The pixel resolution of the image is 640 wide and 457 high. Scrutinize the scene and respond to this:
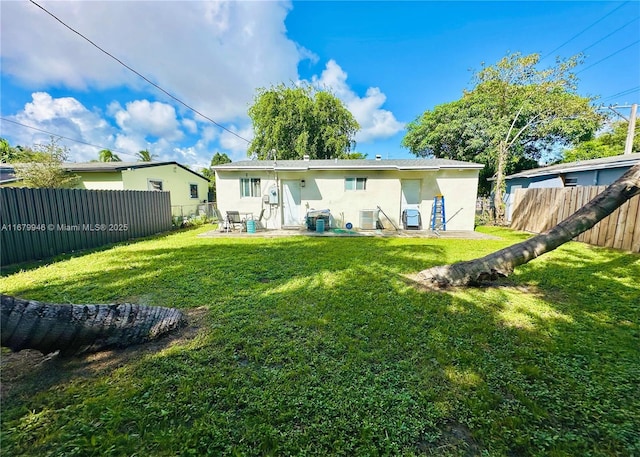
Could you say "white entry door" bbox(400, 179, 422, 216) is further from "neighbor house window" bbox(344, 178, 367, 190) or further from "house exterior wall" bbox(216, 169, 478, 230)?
"neighbor house window" bbox(344, 178, 367, 190)

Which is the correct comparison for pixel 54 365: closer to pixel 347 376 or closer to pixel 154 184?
pixel 347 376

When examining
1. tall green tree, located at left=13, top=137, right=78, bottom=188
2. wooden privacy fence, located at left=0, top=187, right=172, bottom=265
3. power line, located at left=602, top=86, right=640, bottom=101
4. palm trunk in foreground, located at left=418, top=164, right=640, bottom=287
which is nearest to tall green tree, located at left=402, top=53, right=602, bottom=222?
power line, located at left=602, top=86, right=640, bottom=101

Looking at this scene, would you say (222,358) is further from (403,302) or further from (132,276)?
(132,276)

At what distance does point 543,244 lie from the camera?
4.02 metres

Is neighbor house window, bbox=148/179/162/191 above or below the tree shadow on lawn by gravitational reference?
above

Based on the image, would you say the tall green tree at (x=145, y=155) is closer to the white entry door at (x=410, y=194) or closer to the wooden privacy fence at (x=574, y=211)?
the white entry door at (x=410, y=194)

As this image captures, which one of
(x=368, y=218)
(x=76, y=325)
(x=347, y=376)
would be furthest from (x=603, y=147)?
(x=76, y=325)

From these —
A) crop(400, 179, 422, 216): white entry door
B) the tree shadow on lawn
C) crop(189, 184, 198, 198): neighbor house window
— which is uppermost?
crop(189, 184, 198, 198): neighbor house window

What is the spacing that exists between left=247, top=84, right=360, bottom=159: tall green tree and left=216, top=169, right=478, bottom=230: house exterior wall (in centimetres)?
989

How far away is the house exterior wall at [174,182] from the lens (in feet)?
37.8

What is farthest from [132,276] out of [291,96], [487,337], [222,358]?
[291,96]

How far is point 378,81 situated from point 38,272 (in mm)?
18808

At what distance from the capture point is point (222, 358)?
2365 millimetres

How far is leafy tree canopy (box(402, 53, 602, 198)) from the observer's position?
1345 centimetres
